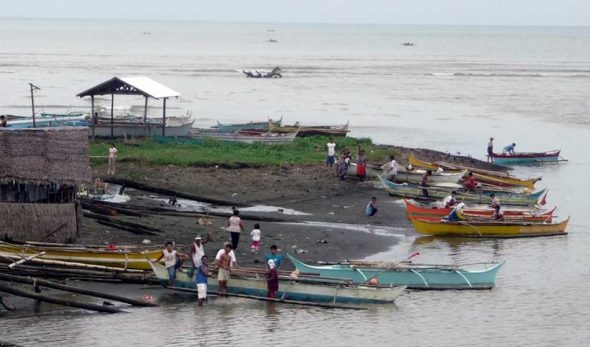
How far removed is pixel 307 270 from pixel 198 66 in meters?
107

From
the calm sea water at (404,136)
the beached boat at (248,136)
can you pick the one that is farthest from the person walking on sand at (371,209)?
the beached boat at (248,136)

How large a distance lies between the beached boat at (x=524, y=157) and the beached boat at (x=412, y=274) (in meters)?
23.2

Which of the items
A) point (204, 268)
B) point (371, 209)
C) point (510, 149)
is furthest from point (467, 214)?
point (510, 149)

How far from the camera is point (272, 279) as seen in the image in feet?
77.6

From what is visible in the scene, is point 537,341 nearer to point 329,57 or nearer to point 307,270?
point 307,270

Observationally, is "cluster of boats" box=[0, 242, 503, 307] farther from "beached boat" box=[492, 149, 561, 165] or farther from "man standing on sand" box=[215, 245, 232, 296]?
"beached boat" box=[492, 149, 561, 165]

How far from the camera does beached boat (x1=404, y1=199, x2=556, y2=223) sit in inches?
1296

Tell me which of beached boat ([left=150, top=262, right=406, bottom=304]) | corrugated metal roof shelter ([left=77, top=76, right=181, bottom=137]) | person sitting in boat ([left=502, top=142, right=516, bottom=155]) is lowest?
beached boat ([left=150, top=262, right=406, bottom=304])

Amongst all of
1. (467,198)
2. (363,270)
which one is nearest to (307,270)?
(363,270)

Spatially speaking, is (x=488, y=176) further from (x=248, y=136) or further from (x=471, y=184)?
(x=248, y=136)

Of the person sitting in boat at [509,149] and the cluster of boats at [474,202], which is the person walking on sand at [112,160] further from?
the person sitting in boat at [509,149]

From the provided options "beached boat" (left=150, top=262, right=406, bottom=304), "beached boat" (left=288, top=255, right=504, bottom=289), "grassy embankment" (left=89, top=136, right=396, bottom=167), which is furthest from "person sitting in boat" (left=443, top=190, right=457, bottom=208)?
"beached boat" (left=150, top=262, right=406, bottom=304)

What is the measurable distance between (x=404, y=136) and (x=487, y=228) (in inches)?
1081

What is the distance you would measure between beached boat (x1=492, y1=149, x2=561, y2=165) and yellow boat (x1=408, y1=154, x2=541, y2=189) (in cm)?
583
